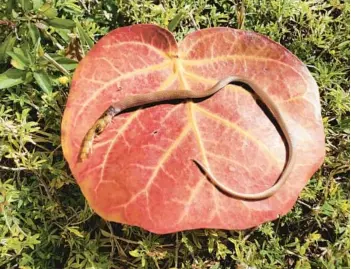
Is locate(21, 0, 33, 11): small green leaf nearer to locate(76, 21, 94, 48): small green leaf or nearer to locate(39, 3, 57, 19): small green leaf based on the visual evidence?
locate(39, 3, 57, 19): small green leaf

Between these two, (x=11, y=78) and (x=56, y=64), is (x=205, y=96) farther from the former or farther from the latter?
(x=11, y=78)

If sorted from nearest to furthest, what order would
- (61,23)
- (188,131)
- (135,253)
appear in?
1. (188,131)
2. (135,253)
3. (61,23)

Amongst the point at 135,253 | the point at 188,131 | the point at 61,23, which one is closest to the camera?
the point at 188,131

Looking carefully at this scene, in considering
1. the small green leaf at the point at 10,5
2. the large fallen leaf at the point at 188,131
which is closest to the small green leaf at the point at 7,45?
the small green leaf at the point at 10,5

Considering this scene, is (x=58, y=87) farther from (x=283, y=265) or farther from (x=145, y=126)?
(x=283, y=265)

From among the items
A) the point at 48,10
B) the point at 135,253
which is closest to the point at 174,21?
the point at 48,10

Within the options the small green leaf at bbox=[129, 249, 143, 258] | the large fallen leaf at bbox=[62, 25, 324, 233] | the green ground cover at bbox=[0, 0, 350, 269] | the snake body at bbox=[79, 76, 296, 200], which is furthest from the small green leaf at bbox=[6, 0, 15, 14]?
the small green leaf at bbox=[129, 249, 143, 258]

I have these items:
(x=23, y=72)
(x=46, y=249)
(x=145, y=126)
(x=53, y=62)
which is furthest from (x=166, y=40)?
(x=46, y=249)
